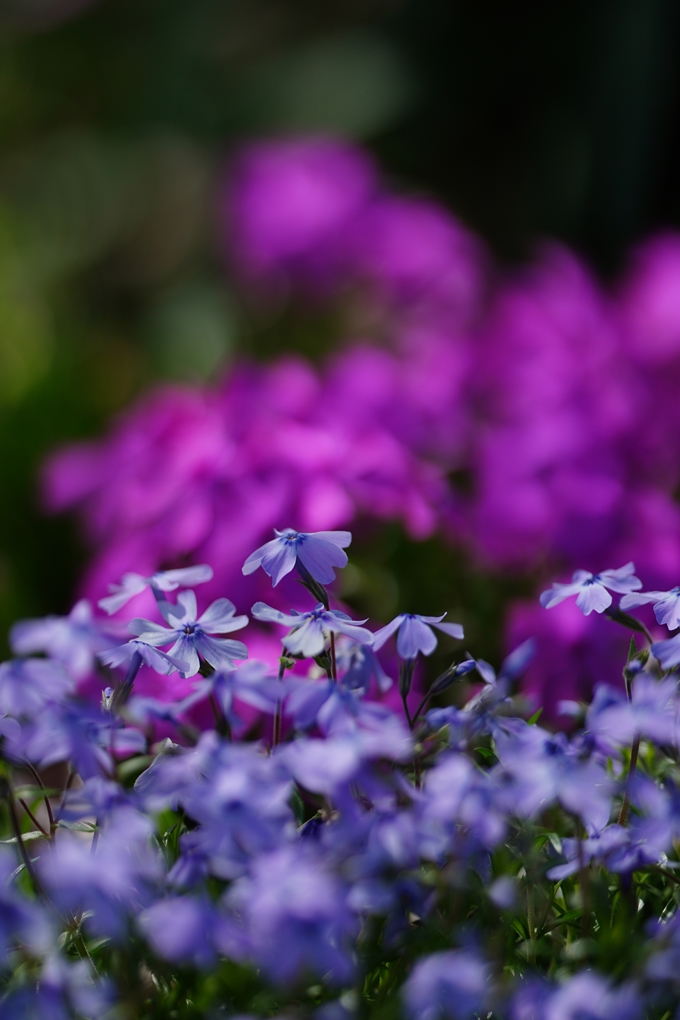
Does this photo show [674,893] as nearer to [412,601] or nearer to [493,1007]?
[493,1007]

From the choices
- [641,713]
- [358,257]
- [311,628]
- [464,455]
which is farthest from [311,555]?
[358,257]

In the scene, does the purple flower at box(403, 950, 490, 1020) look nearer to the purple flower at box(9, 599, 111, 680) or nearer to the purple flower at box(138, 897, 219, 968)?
the purple flower at box(138, 897, 219, 968)

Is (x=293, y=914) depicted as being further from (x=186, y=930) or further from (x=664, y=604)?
(x=664, y=604)

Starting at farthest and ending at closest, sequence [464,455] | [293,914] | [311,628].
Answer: [464,455]
[311,628]
[293,914]

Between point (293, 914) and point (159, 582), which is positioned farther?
point (159, 582)

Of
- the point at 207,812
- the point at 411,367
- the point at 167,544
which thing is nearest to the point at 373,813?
the point at 207,812

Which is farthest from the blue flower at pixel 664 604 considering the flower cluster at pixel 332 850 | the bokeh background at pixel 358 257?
the bokeh background at pixel 358 257

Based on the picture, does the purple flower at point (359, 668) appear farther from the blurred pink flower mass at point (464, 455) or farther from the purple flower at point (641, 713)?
the blurred pink flower mass at point (464, 455)

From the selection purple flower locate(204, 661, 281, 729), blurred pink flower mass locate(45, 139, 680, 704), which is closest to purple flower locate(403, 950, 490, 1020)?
purple flower locate(204, 661, 281, 729)
